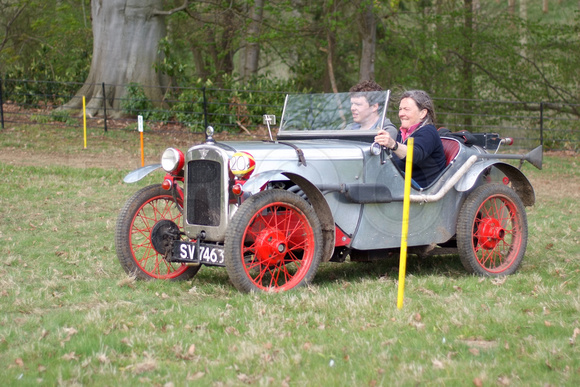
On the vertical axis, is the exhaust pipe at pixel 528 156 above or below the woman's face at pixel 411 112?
below

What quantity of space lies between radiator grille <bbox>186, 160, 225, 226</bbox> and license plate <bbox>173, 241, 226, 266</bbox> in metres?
0.19

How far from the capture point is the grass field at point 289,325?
13.0ft

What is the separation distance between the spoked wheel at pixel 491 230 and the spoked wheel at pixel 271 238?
1477 millimetres

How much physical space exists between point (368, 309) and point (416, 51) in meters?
20.8

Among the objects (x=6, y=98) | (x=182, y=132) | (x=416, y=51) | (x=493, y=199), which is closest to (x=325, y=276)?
(x=493, y=199)

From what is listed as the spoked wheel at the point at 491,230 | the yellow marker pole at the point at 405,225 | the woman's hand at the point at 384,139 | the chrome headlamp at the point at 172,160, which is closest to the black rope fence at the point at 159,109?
the spoked wheel at the point at 491,230

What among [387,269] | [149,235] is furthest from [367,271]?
[149,235]

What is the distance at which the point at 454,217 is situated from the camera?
6.64m

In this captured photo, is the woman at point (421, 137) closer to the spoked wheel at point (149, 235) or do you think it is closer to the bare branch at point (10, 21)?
the spoked wheel at point (149, 235)

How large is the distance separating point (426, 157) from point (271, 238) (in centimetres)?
169

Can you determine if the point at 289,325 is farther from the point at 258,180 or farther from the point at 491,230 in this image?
the point at 491,230

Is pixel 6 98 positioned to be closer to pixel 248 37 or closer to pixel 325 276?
pixel 248 37

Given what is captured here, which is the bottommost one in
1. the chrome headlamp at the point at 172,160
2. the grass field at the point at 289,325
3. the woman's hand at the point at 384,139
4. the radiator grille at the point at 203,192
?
the grass field at the point at 289,325

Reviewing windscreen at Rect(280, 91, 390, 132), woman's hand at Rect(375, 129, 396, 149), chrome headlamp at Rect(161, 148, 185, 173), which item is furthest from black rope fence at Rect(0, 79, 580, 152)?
woman's hand at Rect(375, 129, 396, 149)
